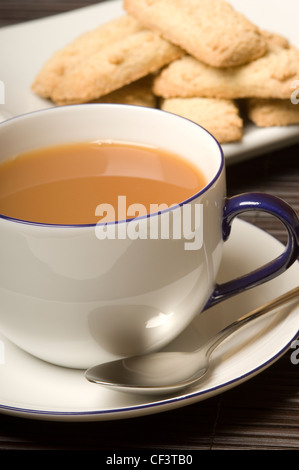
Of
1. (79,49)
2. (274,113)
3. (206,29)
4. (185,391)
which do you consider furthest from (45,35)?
(185,391)

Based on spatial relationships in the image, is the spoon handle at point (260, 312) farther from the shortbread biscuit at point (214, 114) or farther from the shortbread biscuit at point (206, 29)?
the shortbread biscuit at point (206, 29)

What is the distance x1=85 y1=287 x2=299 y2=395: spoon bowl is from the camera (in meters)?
0.90

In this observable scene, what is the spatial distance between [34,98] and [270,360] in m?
0.96

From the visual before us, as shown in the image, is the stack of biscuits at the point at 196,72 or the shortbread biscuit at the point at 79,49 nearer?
the stack of biscuits at the point at 196,72

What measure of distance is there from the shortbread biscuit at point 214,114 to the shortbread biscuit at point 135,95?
34 mm

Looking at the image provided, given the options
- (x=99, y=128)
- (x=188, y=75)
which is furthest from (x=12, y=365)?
(x=188, y=75)

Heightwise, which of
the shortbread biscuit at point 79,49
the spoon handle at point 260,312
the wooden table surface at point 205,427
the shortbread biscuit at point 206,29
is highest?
the shortbread biscuit at point 206,29

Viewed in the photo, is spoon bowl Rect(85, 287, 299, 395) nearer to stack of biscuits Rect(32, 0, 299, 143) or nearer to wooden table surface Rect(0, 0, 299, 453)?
wooden table surface Rect(0, 0, 299, 453)

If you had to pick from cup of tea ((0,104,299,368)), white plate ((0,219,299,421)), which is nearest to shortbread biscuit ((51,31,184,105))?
cup of tea ((0,104,299,368))

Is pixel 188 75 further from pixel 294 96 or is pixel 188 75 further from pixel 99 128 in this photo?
pixel 99 128

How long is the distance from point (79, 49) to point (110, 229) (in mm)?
987

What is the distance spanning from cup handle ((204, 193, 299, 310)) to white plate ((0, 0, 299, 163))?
1.99 feet

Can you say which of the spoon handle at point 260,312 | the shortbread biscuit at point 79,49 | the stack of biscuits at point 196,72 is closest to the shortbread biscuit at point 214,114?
the stack of biscuits at point 196,72

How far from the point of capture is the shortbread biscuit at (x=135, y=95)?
1.61m
